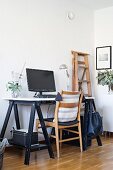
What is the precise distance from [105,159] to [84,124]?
74 cm

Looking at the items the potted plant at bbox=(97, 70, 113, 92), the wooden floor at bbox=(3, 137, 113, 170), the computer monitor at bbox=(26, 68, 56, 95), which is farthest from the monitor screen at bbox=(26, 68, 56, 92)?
the potted plant at bbox=(97, 70, 113, 92)

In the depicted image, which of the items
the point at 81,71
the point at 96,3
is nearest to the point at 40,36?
the point at 81,71

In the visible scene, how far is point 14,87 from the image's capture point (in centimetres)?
380

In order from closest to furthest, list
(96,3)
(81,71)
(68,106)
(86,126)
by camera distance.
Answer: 1. (68,106)
2. (86,126)
3. (96,3)
4. (81,71)

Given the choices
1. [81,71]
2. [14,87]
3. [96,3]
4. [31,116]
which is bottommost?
[31,116]

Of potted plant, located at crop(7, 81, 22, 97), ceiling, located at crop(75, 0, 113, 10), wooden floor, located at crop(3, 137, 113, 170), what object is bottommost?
wooden floor, located at crop(3, 137, 113, 170)

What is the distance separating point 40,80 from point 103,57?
→ 1681mm

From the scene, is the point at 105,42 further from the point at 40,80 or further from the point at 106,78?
the point at 40,80

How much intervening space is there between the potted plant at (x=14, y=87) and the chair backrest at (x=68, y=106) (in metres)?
0.65

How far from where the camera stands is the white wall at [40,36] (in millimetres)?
3938

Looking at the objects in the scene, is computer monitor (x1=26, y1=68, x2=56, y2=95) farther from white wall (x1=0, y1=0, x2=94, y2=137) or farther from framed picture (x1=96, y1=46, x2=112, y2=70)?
framed picture (x1=96, y1=46, x2=112, y2=70)

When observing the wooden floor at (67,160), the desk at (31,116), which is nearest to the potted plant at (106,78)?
the wooden floor at (67,160)

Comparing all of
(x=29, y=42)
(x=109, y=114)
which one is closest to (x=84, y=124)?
(x=109, y=114)

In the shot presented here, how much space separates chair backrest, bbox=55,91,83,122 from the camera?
3.70m
